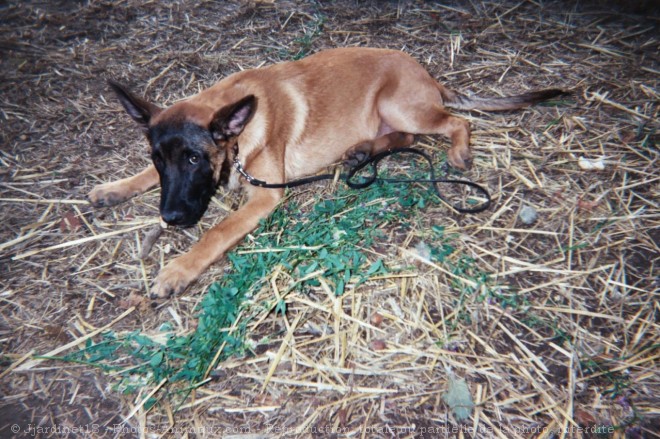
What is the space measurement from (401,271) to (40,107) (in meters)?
4.66

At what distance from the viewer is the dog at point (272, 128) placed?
9.62ft

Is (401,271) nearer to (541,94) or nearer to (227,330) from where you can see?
(227,330)

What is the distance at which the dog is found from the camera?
2.93 meters

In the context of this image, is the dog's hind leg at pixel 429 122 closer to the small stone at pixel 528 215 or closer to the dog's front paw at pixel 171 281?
the small stone at pixel 528 215

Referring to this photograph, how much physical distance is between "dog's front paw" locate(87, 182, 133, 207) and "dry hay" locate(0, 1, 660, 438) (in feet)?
0.31

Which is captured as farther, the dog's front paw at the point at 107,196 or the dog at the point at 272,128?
the dog's front paw at the point at 107,196

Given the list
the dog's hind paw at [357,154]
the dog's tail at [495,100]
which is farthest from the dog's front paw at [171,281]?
the dog's tail at [495,100]

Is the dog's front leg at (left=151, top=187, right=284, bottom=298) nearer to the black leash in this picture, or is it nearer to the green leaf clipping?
the black leash

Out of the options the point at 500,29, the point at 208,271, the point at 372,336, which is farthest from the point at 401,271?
the point at 500,29

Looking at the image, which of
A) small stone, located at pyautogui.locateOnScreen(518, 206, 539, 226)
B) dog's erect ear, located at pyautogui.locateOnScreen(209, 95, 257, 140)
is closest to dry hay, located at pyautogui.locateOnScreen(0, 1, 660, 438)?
small stone, located at pyautogui.locateOnScreen(518, 206, 539, 226)

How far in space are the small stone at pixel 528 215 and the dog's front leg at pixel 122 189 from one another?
3319mm

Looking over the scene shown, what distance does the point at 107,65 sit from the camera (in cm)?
511

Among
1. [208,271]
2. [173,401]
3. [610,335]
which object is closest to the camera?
[173,401]

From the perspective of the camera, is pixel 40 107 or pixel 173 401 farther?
pixel 40 107
